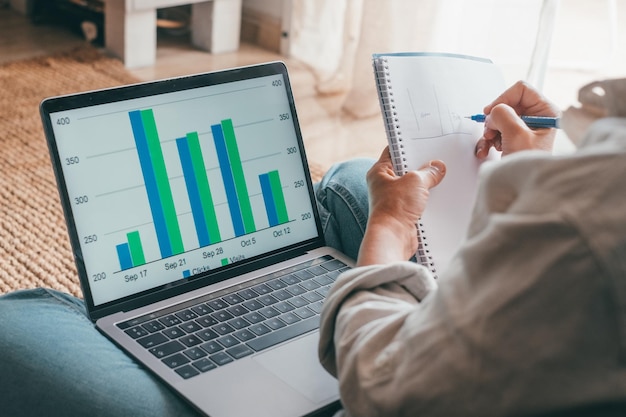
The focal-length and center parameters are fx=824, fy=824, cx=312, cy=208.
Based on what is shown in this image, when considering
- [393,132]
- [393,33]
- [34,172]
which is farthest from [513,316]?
[393,33]

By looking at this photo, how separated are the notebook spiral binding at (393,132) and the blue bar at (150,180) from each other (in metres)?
0.25

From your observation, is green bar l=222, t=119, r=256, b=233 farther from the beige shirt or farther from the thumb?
the beige shirt

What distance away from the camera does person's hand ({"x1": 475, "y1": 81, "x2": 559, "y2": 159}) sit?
91 cm

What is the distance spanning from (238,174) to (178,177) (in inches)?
2.9

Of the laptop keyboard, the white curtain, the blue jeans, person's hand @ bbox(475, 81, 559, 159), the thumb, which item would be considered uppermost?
person's hand @ bbox(475, 81, 559, 159)

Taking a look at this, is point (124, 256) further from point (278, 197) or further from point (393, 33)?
point (393, 33)

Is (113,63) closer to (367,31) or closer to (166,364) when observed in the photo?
(367,31)

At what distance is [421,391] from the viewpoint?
0.52 meters

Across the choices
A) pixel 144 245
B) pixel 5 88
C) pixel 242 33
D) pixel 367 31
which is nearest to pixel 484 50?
pixel 367 31

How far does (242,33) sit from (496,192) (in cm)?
253

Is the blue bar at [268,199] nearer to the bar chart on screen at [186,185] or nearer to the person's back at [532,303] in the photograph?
the bar chart on screen at [186,185]

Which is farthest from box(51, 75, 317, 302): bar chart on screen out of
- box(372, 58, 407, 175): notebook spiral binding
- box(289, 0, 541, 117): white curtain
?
box(289, 0, 541, 117): white curtain

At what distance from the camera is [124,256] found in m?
0.82

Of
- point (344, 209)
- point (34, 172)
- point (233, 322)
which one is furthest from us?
point (34, 172)
